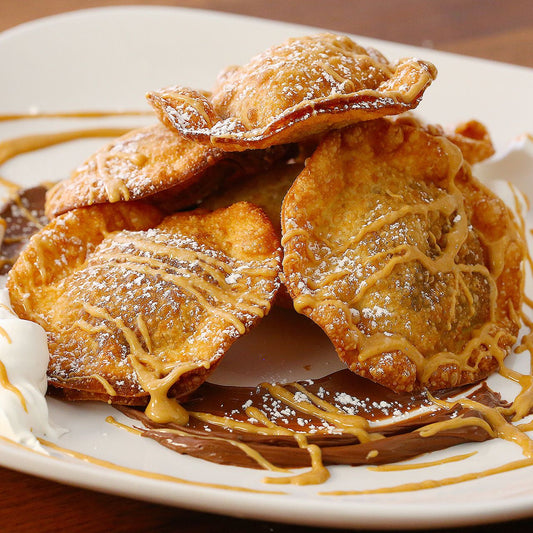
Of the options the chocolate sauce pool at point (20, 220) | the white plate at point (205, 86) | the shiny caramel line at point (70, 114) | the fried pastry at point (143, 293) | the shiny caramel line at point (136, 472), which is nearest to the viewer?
the white plate at point (205, 86)

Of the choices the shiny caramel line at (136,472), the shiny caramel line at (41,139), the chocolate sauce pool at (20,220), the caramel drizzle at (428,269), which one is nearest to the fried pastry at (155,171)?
the chocolate sauce pool at (20,220)

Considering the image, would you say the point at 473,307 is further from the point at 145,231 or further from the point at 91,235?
the point at 91,235

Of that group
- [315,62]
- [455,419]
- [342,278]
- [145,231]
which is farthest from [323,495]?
[315,62]

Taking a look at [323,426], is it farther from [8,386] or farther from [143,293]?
[8,386]

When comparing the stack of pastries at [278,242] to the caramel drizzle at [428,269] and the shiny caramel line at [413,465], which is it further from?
the shiny caramel line at [413,465]

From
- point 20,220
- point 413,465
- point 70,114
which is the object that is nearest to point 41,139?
point 70,114
